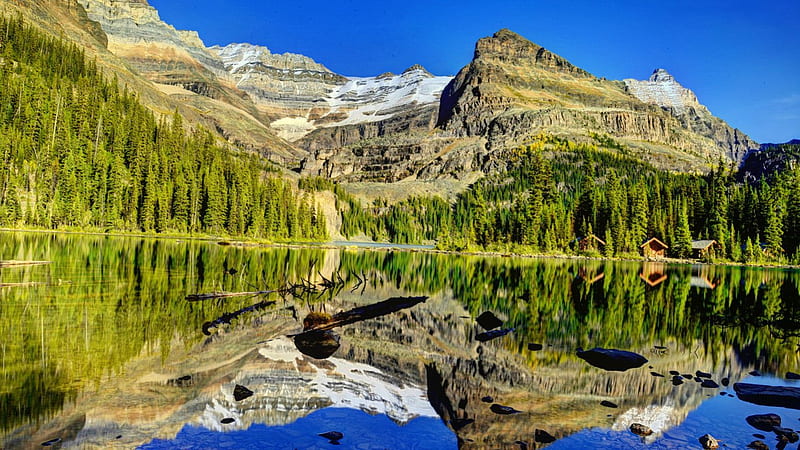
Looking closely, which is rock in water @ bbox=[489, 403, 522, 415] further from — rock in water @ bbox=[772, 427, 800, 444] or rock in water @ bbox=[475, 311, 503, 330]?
rock in water @ bbox=[475, 311, 503, 330]

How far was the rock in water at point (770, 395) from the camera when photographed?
12.1m

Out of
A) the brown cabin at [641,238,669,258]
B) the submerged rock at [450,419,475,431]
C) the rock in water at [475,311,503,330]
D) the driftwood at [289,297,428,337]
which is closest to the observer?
the submerged rock at [450,419,475,431]

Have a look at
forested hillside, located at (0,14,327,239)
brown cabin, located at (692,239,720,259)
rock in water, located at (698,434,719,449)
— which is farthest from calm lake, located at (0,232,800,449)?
brown cabin, located at (692,239,720,259)

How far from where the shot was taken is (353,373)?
44.9 feet

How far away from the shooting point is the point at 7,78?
108 m

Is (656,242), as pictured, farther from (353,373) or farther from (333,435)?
(333,435)

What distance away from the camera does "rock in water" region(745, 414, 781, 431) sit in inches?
414

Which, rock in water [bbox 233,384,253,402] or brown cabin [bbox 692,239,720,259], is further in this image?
brown cabin [bbox 692,239,720,259]

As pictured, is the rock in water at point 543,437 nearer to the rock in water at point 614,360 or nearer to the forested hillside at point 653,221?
the rock in water at point 614,360

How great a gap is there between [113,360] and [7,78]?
13032 cm

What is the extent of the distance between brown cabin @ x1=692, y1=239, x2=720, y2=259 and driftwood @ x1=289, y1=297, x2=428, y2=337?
91.1 meters

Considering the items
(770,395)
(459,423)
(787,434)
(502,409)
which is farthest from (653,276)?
(459,423)

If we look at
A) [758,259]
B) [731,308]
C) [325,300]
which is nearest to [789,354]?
[731,308]

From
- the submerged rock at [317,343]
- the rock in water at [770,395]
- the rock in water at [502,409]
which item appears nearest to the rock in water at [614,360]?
the rock in water at [770,395]
